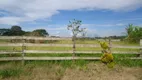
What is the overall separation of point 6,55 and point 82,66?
14.3 feet


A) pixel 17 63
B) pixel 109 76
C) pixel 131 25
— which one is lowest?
pixel 109 76

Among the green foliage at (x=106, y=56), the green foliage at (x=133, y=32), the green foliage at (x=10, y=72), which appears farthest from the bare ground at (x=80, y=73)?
the green foliage at (x=133, y=32)

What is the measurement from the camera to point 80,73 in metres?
11.3

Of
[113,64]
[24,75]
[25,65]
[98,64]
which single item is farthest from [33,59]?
[113,64]

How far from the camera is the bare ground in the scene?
10664 mm

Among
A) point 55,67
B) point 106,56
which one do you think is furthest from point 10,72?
point 106,56

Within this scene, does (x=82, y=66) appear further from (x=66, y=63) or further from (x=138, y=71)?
(x=138, y=71)

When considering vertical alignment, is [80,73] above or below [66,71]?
below

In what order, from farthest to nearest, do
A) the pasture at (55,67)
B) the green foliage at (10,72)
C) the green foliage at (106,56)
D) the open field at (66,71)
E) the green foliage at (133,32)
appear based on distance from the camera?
the green foliage at (133,32), the green foliage at (106,56), the pasture at (55,67), the open field at (66,71), the green foliage at (10,72)

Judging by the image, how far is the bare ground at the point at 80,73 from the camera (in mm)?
10664

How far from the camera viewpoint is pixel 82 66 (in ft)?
39.7

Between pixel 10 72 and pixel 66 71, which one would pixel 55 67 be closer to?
pixel 66 71

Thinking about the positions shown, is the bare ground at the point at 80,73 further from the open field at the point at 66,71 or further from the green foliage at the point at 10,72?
the green foliage at the point at 10,72

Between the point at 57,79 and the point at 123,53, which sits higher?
the point at 123,53
